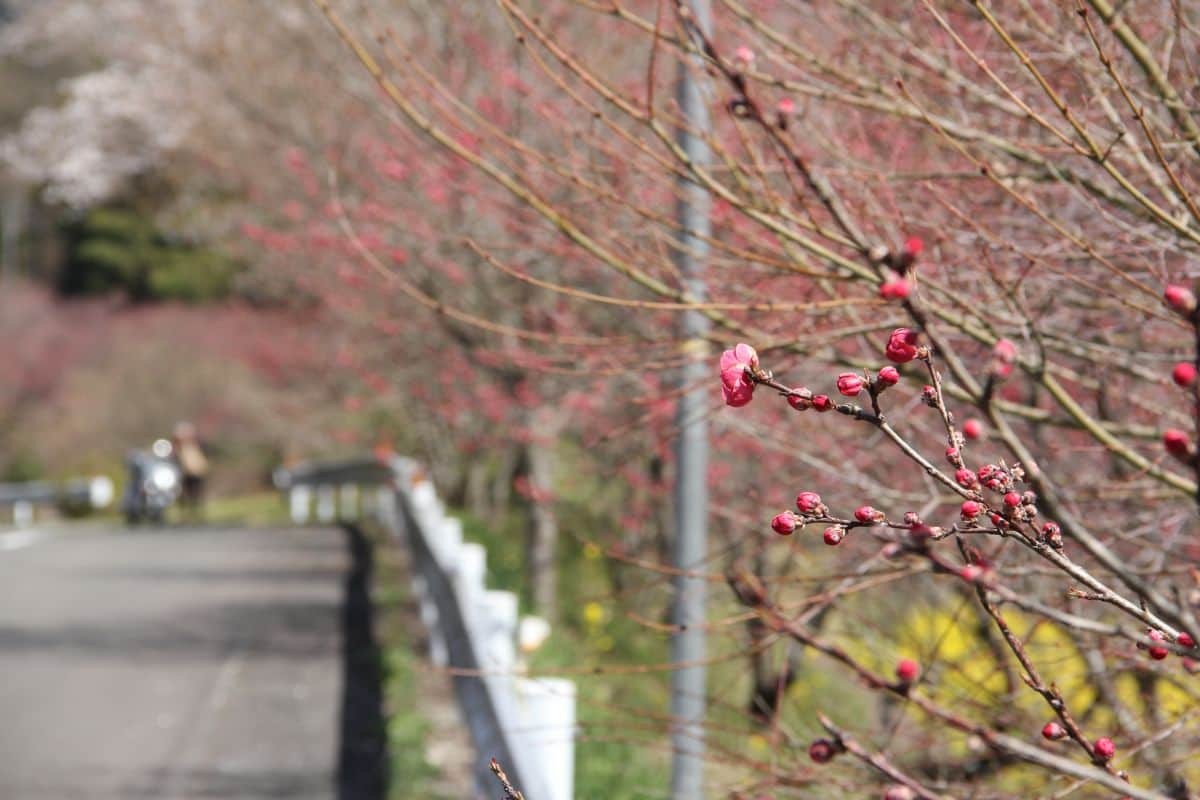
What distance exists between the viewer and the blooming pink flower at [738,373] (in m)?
2.37

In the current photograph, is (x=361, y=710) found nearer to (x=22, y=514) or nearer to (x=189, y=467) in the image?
(x=189, y=467)

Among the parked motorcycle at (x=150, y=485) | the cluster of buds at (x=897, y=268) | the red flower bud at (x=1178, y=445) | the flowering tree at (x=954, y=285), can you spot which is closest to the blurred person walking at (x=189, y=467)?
the parked motorcycle at (x=150, y=485)

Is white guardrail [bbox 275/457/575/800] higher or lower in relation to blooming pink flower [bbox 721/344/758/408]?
lower

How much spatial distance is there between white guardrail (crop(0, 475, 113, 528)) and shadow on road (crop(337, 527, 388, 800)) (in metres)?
24.1

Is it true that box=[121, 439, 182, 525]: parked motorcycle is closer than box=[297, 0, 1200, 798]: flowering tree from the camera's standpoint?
No

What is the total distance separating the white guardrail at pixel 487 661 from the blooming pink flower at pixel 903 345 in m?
1.55

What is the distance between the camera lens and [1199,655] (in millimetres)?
2299

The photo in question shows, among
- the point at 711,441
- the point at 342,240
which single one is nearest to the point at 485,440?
the point at 342,240

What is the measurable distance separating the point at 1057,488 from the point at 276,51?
12333 mm

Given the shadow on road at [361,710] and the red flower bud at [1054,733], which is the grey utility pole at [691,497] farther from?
the red flower bud at [1054,733]

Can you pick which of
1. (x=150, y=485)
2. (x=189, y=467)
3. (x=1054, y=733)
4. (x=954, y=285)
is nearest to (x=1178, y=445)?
(x=1054, y=733)

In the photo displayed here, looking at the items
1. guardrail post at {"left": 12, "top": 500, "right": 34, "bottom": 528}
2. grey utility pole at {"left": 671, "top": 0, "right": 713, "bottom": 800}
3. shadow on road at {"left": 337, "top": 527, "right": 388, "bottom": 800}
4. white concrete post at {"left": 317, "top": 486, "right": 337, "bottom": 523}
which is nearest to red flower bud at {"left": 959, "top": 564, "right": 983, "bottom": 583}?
grey utility pole at {"left": 671, "top": 0, "right": 713, "bottom": 800}

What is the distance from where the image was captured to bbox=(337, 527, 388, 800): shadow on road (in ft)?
29.9

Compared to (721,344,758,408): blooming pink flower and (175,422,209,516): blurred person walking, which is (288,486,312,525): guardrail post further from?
(721,344,758,408): blooming pink flower
